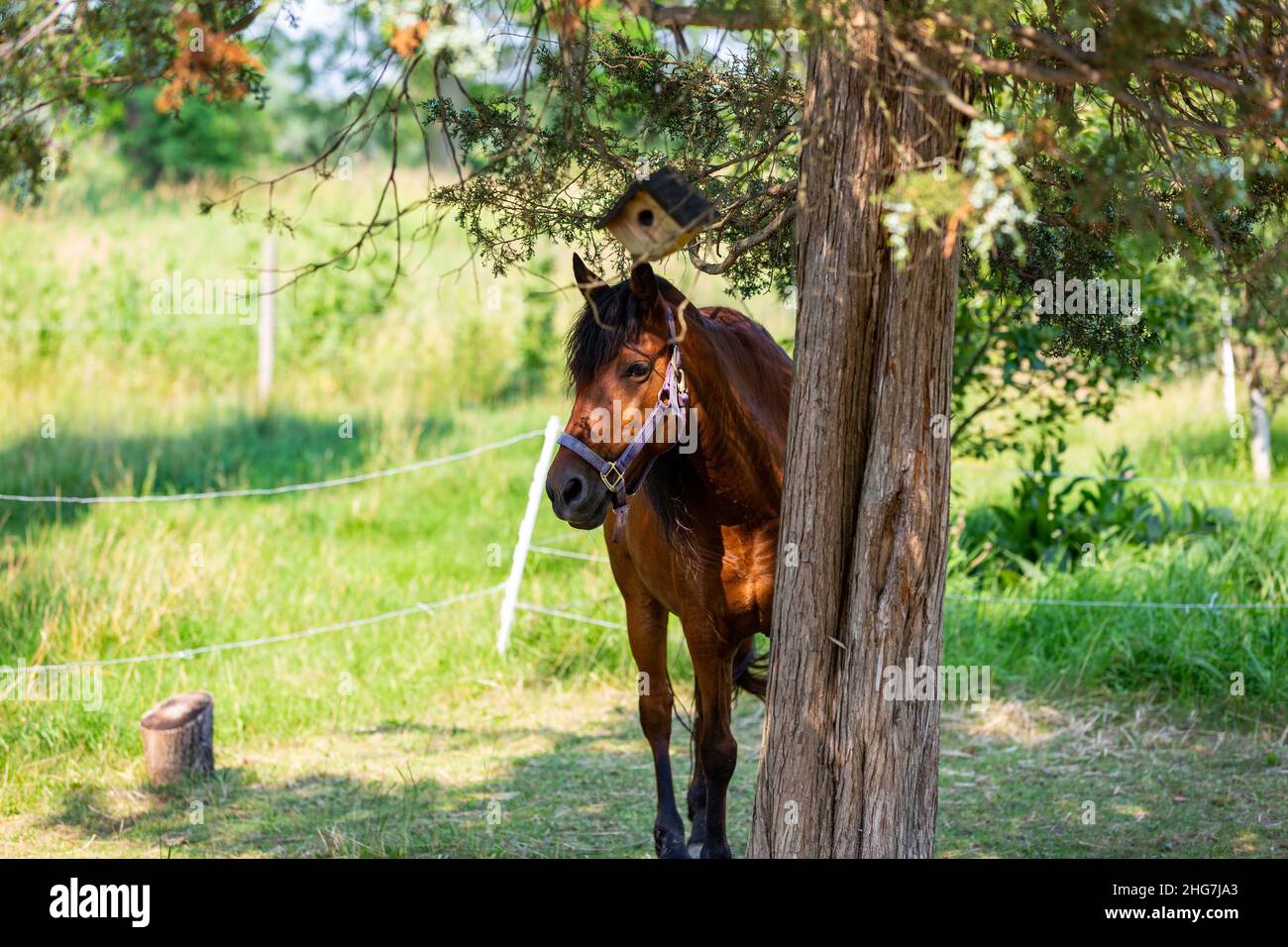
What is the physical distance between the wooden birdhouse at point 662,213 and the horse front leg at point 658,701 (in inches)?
81.3

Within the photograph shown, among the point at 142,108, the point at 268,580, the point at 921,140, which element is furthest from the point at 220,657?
the point at 142,108

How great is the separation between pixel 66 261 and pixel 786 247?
12.8 meters

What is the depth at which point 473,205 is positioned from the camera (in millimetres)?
4395

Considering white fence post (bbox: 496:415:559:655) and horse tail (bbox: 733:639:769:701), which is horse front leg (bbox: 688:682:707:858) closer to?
horse tail (bbox: 733:639:769:701)

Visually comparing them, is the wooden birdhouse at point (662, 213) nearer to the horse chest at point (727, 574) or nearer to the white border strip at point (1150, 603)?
the horse chest at point (727, 574)

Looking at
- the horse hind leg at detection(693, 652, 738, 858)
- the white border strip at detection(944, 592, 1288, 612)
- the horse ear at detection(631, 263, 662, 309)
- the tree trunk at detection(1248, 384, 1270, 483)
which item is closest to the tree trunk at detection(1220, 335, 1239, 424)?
the tree trunk at detection(1248, 384, 1270, 483)

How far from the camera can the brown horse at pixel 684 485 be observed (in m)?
4.08

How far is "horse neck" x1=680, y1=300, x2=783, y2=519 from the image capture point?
4.35 meters

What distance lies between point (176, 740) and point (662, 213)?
3.82 m

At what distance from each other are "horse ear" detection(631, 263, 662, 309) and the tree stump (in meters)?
3.31

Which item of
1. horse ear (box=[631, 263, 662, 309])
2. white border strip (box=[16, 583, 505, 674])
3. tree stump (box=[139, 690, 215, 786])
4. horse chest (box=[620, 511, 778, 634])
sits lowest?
tree stump (box=[139, 690, 215, 786])

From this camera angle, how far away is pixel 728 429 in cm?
443

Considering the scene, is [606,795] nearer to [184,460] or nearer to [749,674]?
[749,674]

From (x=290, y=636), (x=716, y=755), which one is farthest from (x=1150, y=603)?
(x=290, y=636)
